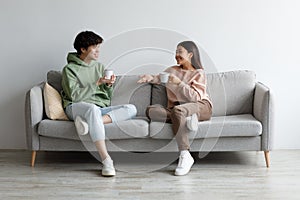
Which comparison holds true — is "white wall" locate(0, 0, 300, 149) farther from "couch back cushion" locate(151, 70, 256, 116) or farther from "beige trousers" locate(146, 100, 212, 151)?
"beige trousers" locate(146, 100, 212, 151)

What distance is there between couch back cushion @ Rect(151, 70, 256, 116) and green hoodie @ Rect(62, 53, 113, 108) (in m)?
0.43

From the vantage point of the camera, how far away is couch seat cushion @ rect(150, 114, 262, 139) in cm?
374

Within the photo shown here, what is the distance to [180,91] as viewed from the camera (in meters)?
3.95

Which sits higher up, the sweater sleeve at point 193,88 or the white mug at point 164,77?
the white mug at point 164,77

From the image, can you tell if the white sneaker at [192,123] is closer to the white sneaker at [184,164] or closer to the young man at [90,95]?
the white sneaker at [184,164]

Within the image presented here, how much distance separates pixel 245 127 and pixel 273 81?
0.90 metres

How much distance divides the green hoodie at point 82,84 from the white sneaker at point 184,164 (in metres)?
0.78

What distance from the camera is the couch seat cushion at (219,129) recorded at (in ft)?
12.3

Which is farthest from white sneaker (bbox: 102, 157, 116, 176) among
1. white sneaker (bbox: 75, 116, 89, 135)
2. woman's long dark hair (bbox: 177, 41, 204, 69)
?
woman's long dark hair (bbox: 177, 41, 204, 69)

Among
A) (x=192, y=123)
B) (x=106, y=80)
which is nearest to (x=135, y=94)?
(x=106, y=80)

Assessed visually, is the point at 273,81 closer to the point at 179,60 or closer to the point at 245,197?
the point at 179,60

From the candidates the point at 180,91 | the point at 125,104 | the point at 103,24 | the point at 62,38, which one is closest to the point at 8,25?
the point at 62,38

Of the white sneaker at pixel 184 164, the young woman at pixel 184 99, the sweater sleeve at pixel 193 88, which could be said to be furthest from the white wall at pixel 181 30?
the white sneaker at pixel 184 164

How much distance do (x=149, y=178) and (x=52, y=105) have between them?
965 mm
